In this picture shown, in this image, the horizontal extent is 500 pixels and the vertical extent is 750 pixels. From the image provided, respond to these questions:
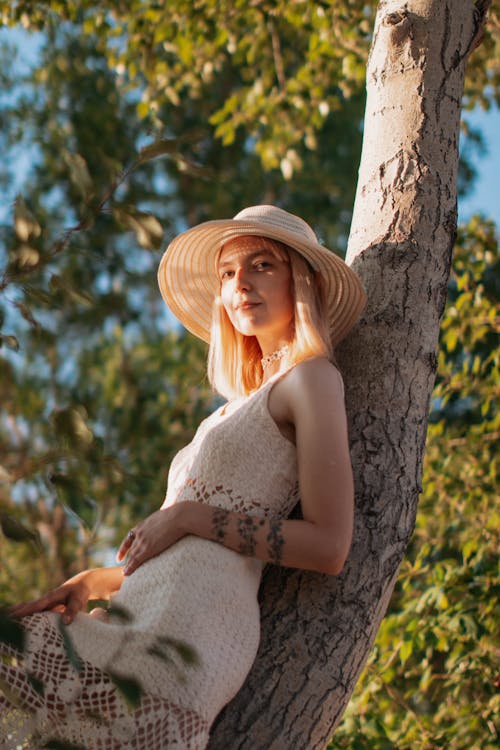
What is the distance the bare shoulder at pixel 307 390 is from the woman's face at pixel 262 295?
229mm

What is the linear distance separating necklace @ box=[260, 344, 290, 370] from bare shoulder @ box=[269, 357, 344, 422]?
174mm

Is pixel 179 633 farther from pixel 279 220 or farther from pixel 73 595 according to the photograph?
pixel 279 220

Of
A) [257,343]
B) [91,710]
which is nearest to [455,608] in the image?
[257,343]

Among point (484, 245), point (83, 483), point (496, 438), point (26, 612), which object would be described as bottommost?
point (26, 612)

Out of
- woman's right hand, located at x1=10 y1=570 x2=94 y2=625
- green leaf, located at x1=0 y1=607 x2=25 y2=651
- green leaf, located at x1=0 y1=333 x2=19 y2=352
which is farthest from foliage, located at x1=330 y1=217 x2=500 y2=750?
green leaf, located at x1=0 y1=607 x2=25 y2=651

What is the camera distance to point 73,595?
1.84 metres

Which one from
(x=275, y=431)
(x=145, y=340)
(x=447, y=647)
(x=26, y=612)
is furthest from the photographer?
(x=145, y=340)

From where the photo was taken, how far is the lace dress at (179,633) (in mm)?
1628

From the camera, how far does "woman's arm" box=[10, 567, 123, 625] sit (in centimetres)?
174

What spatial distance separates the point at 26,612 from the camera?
5.63 feet

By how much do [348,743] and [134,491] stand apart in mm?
2732

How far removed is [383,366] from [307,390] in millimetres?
240

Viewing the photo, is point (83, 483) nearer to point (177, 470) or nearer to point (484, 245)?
point (177, 470)

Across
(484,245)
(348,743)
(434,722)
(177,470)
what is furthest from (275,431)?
(484,245)
